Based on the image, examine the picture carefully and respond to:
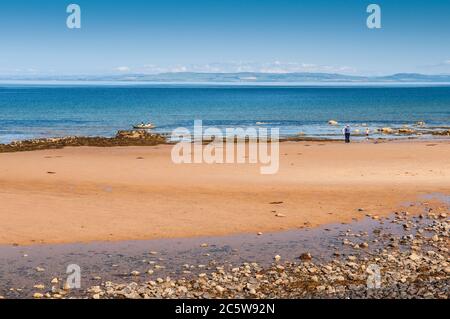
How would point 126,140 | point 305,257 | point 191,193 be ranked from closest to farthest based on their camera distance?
point 305,257 < point 191,193 < point 126,140

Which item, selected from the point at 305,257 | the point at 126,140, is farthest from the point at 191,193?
the point at 126,140

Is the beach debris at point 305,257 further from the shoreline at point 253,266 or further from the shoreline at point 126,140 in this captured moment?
the shoreline at point 126,140

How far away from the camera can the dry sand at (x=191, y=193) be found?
58.2ft

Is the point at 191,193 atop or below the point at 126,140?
below

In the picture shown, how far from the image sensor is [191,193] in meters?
23.1

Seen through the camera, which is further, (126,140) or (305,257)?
(126,140)

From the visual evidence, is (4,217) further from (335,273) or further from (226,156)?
(226,156)

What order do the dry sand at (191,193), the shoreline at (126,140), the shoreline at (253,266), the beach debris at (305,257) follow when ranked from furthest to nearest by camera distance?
1. the shoreline at (126,140)
2. the dry sand at (191,193)
3. the beach debris at (305,257)
4. the shoreline at (253,266)

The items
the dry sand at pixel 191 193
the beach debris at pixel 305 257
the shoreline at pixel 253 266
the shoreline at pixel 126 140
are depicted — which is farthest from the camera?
the shoreline at pixel 126 140

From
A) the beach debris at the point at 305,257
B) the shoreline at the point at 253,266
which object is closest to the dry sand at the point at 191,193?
the shoreline at the point at 253,266

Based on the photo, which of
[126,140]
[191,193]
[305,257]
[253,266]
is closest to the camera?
[253,266]

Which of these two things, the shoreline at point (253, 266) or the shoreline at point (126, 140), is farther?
the shoreline at point (126, 140)

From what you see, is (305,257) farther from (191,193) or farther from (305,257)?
(191,193)

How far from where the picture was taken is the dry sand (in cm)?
Result: 1775
